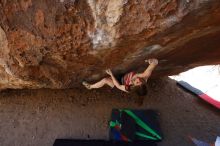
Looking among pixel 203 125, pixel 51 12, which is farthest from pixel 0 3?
pixel 203 125

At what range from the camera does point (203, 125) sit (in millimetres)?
5762

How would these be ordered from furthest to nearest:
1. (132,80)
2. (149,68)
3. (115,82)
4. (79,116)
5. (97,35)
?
(79,116) → (115,82) → (132,80) → (149,68) → (97,35)

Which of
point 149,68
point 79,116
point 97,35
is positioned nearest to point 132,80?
point 149,68

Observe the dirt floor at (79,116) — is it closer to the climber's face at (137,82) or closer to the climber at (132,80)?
the climber at (132,80)

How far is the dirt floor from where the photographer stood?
5.31 m

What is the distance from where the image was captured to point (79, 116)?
5516 mm

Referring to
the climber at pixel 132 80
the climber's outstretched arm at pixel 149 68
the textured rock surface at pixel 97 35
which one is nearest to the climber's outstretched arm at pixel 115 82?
the climber at pixel 132 80

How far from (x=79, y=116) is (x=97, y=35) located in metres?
2.16

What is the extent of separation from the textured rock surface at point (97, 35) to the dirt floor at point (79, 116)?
33.9 inches

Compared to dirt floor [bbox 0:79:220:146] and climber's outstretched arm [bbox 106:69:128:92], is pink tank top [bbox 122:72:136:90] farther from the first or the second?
dirt floor [bbox 0:79:220:146]

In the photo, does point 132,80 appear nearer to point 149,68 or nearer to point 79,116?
point 149,68

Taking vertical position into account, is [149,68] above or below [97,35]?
below

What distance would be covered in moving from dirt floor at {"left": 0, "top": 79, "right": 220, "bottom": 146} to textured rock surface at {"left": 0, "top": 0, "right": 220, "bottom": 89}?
0.86 metres

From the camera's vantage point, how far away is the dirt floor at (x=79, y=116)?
531cm
